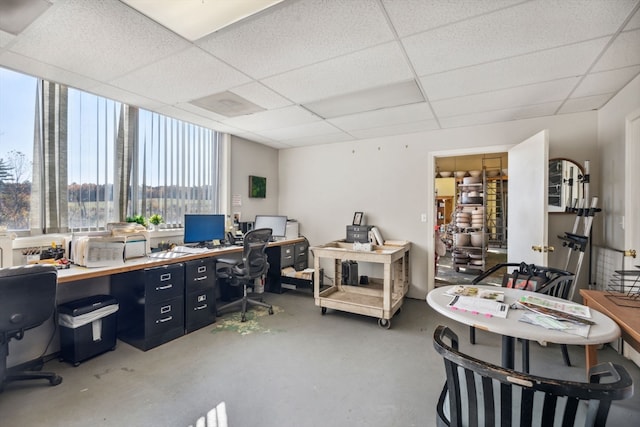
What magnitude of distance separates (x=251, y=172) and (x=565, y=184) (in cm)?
434

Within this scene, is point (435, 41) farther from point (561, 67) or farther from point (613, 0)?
point (561, 67)

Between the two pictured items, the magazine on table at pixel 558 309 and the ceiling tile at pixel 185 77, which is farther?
the ceiling tile at pixel 185 77

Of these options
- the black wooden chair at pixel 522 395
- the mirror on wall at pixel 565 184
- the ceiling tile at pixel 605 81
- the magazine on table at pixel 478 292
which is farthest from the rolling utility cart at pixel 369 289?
the ceiling tile at pixel 605 81

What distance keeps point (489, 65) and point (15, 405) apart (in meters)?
4.19

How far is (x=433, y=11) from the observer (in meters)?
1.61

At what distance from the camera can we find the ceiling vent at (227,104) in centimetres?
289

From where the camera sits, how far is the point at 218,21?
1713 millimetres

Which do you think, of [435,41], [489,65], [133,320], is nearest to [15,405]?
[133,320]

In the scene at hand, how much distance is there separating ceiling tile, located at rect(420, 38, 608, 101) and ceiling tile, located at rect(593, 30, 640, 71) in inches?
2.9

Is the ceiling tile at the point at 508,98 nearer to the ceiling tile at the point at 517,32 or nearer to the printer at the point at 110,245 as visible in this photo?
the ceiling tile at the point at 517,32

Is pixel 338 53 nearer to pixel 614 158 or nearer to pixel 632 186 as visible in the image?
pixel 632 186

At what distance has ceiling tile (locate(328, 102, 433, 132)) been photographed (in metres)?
→ 3.23

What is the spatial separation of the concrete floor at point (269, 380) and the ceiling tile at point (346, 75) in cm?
→ 247

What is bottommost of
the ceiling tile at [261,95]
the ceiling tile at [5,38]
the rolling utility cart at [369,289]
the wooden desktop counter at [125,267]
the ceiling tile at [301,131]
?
the rolling utility cart at [369,289]
